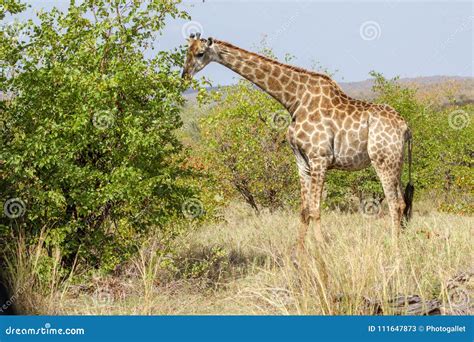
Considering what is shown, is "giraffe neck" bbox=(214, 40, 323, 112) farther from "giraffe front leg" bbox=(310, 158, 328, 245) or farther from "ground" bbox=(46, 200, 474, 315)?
"ground" bbox=(46, 200, 474, 315)

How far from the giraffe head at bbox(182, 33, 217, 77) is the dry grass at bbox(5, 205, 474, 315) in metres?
3.00

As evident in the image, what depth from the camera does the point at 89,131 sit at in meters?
9.40

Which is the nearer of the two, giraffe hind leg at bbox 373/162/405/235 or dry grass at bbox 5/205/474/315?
dry grass at bbox 5/205/474/315

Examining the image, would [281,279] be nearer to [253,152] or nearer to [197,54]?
[197,54]

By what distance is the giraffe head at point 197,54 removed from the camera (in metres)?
A: 10.6

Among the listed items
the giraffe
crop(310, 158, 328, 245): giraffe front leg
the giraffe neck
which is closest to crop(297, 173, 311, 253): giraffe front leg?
the giraffe

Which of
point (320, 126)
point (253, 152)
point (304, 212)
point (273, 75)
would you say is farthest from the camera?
point (253, 152)

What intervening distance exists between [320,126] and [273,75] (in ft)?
4.05

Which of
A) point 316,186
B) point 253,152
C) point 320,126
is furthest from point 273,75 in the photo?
point 253,152

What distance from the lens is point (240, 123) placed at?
16.5 m

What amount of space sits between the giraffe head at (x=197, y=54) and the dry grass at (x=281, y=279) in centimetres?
300

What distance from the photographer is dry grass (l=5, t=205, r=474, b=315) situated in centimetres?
711

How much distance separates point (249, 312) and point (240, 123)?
30.3 feet

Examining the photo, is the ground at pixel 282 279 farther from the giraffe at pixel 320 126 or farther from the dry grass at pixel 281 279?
the giraffe at pixel 320 126
